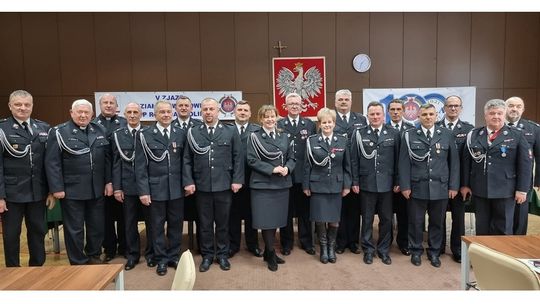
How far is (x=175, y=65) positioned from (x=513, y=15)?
5.82 meters

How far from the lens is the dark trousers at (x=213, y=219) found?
3.21 m

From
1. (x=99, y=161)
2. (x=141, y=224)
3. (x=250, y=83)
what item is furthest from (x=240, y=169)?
(x=250, y=83)

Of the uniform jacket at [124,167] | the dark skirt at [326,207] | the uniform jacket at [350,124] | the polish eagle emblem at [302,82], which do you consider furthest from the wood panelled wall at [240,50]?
the dark skirt at [326,207]

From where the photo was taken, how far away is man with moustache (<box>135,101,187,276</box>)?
3037mm

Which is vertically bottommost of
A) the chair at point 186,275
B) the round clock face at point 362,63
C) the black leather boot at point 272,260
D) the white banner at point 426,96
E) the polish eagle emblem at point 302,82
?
the black leather boot at point 272,260

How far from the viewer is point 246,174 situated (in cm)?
349

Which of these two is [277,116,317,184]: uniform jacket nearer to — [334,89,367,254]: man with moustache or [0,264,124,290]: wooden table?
[334,89,367,254]: man with moustache

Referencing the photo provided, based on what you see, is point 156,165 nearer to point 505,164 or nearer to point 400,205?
point 400,205

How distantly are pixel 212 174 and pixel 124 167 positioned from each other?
Result: 2.49 ft

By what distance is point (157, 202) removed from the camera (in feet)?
10.2

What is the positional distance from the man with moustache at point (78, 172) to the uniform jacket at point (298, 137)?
1.60 meters

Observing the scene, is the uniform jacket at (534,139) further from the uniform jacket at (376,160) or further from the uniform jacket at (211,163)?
the uniform jacket at (211,163)

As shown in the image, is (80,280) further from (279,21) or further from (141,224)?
(279,21)

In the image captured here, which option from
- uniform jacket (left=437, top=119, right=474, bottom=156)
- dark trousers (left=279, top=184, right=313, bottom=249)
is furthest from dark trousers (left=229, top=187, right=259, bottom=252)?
uniform jacket (left=437, top=119, right=474, bottom=156)
